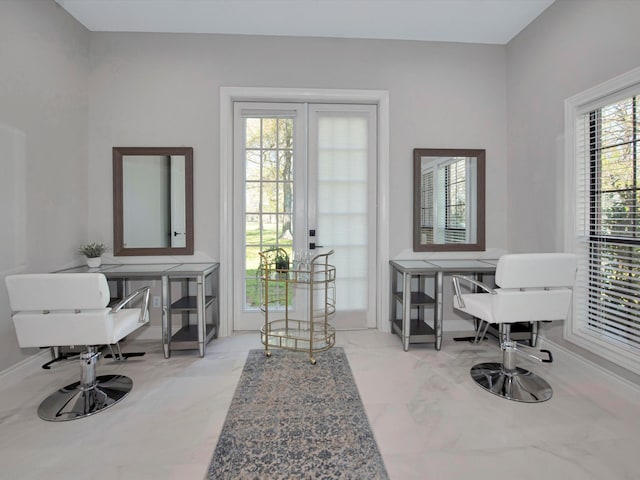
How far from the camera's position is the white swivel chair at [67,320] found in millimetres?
1845

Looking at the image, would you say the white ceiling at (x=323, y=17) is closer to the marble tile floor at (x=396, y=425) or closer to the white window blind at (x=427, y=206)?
the white window blind at (x=427, y=206)

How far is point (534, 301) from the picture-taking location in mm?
2199

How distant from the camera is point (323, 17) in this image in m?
2.97

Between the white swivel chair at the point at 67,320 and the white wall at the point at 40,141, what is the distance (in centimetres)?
66

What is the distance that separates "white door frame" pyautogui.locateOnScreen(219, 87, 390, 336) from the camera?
3.24 meters

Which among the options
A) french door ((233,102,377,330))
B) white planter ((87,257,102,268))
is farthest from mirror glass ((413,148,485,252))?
white planter ((87,257,102,268))

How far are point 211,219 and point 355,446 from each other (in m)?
2.33

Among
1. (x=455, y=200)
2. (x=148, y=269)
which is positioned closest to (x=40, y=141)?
(x=148, y=269)

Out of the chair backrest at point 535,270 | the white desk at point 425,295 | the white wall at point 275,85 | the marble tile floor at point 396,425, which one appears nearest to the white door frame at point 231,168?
the white wall at point 275,85

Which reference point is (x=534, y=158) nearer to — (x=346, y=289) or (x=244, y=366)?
(x=346, y=289)

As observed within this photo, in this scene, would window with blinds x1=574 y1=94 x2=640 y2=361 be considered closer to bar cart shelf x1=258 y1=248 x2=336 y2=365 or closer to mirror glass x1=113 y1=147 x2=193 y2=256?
bar cart shelf x1=258 y1=248 x2=336 y2=365

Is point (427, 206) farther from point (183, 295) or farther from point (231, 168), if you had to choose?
point (183, 295)

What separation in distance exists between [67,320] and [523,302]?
2.75 m

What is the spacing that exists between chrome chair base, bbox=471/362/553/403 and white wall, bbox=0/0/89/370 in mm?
3360
